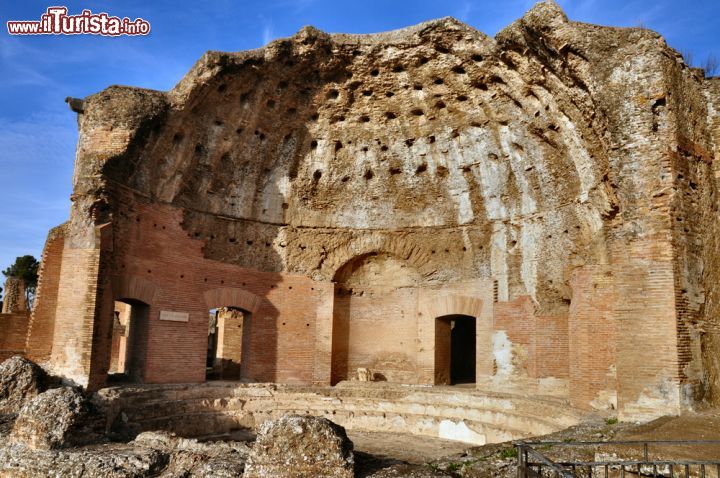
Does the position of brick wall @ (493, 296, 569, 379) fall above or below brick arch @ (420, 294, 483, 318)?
below

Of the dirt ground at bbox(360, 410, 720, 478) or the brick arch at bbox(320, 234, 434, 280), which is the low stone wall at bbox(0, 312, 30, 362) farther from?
the dirt ground at bbox(360, 410, 720, 478)

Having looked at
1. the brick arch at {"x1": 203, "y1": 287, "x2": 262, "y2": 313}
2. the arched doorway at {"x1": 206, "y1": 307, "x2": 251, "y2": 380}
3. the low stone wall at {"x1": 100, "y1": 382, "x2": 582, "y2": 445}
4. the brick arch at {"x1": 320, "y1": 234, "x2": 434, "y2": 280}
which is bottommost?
the low stone wall at {"x1": 100, "y1": 382, "x2": 582, "y2": 445}

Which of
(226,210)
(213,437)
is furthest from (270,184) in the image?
(213,437)

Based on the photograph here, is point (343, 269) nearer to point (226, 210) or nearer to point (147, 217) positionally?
point (226, 210)

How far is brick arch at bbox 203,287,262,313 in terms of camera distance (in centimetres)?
1466

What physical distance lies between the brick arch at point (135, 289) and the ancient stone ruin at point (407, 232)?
4 centimetres

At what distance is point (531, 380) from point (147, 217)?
9362 mm

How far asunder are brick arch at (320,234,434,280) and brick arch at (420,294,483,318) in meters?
0.79

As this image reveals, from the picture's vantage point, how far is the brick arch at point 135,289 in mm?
12883

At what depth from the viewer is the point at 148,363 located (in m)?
13.2

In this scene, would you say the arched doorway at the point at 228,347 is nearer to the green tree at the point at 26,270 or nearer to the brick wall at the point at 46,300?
the brick wall at the point at 46,300

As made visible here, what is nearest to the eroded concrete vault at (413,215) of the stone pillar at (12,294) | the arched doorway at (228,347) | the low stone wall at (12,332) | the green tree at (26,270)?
the arched doorway at (228,347)

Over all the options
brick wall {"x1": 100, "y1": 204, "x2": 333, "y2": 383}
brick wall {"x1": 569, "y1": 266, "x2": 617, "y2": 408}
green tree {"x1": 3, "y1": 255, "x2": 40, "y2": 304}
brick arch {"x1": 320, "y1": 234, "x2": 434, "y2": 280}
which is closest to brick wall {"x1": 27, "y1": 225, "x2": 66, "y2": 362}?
brick wall {"x1": 100, "y1": 204, "x2": 333, "y2": 383}

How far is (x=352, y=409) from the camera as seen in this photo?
1422cm
